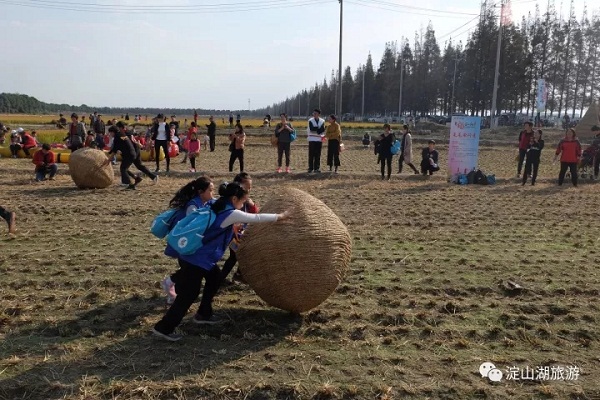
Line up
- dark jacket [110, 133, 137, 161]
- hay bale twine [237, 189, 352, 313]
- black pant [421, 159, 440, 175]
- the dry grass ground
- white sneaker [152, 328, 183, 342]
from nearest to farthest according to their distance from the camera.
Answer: the dry grass ground < white sneaker [152, 328, 183, 342] < hay bale twine [237, 189, 352, 313] < dark jacket [110, 133, 137, 161] < black pant [421, 159, 440, 175]

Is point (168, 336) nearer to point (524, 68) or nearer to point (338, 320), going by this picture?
point (338, 320)

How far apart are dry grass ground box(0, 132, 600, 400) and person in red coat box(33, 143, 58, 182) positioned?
5.25 metres

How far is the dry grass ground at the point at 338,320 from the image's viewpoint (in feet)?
14.2

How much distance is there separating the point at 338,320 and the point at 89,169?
1012 centimetres

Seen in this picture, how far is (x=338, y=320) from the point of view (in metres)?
5.63

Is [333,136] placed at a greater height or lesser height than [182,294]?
greater

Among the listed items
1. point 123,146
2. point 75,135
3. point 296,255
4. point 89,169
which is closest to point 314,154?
point 123,146

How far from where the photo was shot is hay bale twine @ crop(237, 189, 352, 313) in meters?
5.32

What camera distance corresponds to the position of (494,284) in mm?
6777

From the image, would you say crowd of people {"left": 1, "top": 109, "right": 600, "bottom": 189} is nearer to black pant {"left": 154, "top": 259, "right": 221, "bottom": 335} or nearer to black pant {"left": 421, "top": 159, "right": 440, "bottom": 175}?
black pant {"left": 421, "top": 159, "right": 440, "bottom": 175}

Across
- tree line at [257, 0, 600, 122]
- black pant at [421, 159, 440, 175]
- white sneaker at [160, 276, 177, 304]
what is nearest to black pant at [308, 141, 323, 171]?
black pant at [421, 159, 440, 175]

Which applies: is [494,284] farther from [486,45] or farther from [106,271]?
[486,45]

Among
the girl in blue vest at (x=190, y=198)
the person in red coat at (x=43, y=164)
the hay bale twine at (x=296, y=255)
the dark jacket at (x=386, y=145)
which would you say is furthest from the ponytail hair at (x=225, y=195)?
the person in red coat at (x=43, y=164)

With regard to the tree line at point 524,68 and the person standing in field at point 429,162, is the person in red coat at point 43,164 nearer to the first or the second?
the person standing in field at point 429,162
